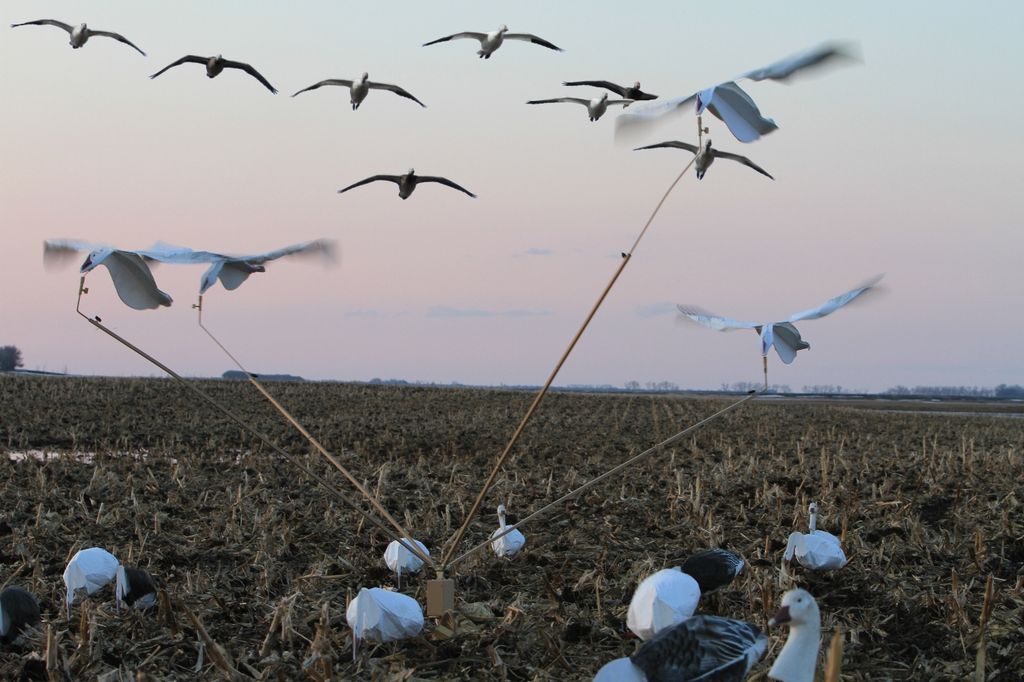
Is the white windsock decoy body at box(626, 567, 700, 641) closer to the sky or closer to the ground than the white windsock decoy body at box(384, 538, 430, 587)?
closer to the sky

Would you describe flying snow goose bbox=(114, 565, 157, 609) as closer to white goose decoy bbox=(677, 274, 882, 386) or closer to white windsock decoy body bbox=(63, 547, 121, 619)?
white windsock decoy body bbox=(63, 547, 121, 619)

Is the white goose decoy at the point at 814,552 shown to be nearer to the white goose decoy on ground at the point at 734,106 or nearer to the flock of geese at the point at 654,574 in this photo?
the flock of geese at the point at 654,574

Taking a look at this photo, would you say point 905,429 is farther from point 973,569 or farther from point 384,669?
point 384,669

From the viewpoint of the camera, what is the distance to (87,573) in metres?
5.91

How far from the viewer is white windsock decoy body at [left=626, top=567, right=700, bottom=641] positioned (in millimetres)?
4371

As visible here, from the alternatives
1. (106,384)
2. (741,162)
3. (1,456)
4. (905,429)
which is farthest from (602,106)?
(106,384)

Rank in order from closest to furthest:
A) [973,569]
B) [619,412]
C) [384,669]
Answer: [384,669], [973,569], [619,412]

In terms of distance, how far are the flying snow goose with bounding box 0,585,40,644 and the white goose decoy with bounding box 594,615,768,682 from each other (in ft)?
12.2

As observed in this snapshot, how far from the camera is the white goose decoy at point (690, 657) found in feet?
12.4

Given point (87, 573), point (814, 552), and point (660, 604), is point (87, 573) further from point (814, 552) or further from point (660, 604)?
point (814, 552)

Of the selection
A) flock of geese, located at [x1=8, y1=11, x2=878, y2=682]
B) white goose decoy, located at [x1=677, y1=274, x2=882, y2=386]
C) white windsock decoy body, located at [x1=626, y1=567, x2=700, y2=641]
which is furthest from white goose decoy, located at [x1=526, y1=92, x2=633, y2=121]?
white windsock decoy body, located at [x1=626, y1=567, x2=700, y2=641]

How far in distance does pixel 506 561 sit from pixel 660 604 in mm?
2877

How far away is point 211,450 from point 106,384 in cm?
1490

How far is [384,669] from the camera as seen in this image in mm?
4961
